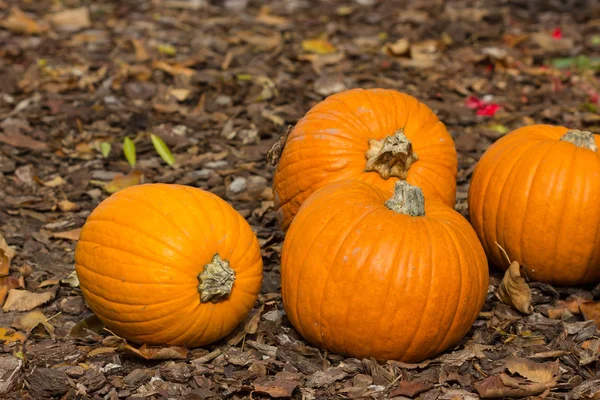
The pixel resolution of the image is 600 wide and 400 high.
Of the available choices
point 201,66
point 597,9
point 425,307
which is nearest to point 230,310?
point 425,307

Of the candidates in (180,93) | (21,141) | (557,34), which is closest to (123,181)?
(21,141)

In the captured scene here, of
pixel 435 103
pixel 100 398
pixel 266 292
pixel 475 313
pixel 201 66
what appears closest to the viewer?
pixel 100 398

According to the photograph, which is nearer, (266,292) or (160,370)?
(160,370)

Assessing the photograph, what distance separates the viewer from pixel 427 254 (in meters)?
3.67

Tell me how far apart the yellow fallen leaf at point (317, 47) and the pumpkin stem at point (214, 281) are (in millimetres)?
4283

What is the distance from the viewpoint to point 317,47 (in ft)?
25.4

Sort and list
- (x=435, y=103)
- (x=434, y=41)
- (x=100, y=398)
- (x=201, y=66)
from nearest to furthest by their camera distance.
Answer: (x=100, y=398)
(x=435, y=103)
(x=201, y=66)
(x=434, y=41)

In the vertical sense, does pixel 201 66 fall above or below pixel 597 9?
below

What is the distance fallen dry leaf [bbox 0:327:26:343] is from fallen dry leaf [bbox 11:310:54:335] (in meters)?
0.04

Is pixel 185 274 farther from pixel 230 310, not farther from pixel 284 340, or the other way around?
pixel 284 340

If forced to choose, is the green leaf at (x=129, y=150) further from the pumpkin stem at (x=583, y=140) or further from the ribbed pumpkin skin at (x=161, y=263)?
the pumpkin stem at (x=583, y=140)

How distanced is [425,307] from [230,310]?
90 cm

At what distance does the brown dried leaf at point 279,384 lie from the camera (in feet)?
11.7

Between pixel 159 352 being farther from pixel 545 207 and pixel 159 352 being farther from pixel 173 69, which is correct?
pixel 173 69
